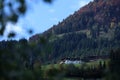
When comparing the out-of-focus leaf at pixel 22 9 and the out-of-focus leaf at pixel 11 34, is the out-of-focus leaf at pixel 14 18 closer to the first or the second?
the out-of-focus leaf at pixel 22 9

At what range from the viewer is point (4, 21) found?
43.7 feet

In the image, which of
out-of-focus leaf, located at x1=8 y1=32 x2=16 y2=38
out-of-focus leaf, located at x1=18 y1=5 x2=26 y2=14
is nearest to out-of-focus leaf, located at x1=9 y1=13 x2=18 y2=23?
out-of-focus leaf, located at x1=18 y1=5 x2=26 y2=14

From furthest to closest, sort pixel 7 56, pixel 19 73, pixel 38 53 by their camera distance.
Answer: pixel 38 53, pixel 7 56, pixel 19 73

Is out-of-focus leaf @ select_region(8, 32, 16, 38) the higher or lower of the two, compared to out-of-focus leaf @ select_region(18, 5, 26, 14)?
lower

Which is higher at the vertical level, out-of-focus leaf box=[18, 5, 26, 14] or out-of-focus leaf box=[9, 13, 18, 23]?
out-of-focus leaf box=[18, 5, 26, 14]

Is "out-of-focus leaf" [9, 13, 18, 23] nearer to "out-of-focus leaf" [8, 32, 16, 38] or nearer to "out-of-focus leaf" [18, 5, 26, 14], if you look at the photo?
"out-of-focus leaf" [18, 5, 26, 14]

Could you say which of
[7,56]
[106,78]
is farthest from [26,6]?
[106,78]

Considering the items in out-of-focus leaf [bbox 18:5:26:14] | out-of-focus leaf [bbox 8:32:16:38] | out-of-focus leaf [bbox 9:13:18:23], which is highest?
out-of-focus leaf [bbox 18:5:26:14]

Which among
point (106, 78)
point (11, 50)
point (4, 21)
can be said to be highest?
point (4, 21)

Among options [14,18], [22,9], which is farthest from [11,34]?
[22,9]

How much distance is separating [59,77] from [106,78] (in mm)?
1672

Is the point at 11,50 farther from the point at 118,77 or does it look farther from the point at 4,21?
the point at 118,77

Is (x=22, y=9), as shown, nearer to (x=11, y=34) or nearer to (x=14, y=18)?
(x=14, y=18)

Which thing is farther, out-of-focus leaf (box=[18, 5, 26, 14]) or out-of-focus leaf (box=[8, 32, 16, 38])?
out-of-focus leaf (box=[8, 32, 16, 38])
